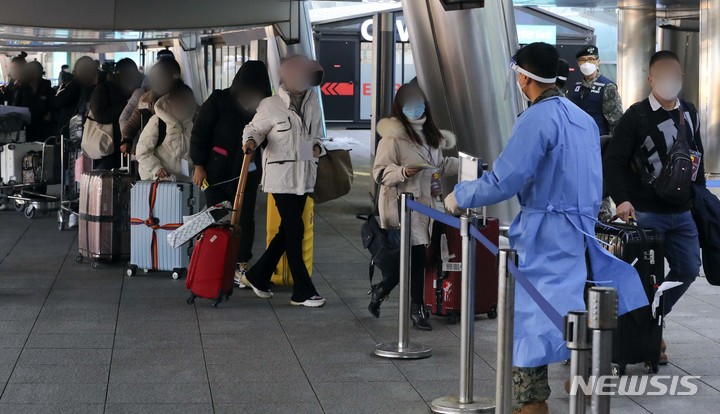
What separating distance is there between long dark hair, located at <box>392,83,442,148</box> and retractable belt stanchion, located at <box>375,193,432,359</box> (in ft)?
3.53

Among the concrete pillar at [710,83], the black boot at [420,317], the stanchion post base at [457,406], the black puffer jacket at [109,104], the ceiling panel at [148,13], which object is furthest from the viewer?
the ceiling panel at [148,13]

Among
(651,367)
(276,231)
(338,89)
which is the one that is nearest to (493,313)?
(651,367)

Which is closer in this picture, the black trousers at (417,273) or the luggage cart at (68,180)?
the black trousers at (417,273)

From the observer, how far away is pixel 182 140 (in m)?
10.6

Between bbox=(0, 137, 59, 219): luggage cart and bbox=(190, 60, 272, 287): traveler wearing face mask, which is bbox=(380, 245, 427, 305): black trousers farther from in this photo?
bbox=(0, 137, 59, 219): luggage cart

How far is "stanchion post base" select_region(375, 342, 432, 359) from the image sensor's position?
7.00m

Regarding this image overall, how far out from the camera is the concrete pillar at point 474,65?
1099cm

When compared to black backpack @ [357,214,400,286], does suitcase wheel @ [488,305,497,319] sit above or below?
below

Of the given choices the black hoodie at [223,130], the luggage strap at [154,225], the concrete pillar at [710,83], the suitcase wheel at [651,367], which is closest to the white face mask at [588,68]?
the black hoodie at [223,130]

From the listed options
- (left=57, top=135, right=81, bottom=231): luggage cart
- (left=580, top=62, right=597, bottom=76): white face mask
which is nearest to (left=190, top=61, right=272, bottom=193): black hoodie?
(left=580, top=62, right=597, bottom=76): white face mask

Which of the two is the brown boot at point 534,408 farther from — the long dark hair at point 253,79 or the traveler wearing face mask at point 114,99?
the traveler wearing face mask at point 114,99

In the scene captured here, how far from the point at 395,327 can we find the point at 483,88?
382cm

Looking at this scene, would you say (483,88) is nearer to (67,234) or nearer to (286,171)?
(286,171)

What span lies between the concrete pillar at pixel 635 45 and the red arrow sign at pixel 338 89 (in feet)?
40.0
